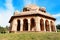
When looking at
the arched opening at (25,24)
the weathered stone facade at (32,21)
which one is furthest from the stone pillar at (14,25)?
the arched opening at (25,24)

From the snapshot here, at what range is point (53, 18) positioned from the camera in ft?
119

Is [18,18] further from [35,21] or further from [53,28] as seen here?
[53,28]

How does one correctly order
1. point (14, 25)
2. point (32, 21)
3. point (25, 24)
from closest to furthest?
point (14, 25) < point (32, 21) < point (25, 24)

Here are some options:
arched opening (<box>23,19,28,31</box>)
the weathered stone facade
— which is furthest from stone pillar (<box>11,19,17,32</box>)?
arched opening (<box>23,19,28,31</box>)

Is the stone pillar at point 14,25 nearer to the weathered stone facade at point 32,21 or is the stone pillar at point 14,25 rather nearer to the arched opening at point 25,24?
the weathered stone facade at point 32,21

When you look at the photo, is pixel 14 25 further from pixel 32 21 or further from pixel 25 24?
pixel 32 21

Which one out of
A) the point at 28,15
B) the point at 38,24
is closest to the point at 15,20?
the point at 28,15

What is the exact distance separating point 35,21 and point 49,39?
1316 centimetres

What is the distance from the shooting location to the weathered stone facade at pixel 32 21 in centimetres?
3318

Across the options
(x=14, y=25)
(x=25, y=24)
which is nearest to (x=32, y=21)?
(x=25, y=24)

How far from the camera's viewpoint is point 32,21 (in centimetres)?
3441

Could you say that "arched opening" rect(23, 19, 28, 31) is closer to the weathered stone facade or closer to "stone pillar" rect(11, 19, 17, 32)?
the weathered stone facade

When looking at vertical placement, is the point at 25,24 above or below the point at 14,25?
above

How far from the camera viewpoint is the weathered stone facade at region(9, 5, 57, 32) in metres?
33.2
